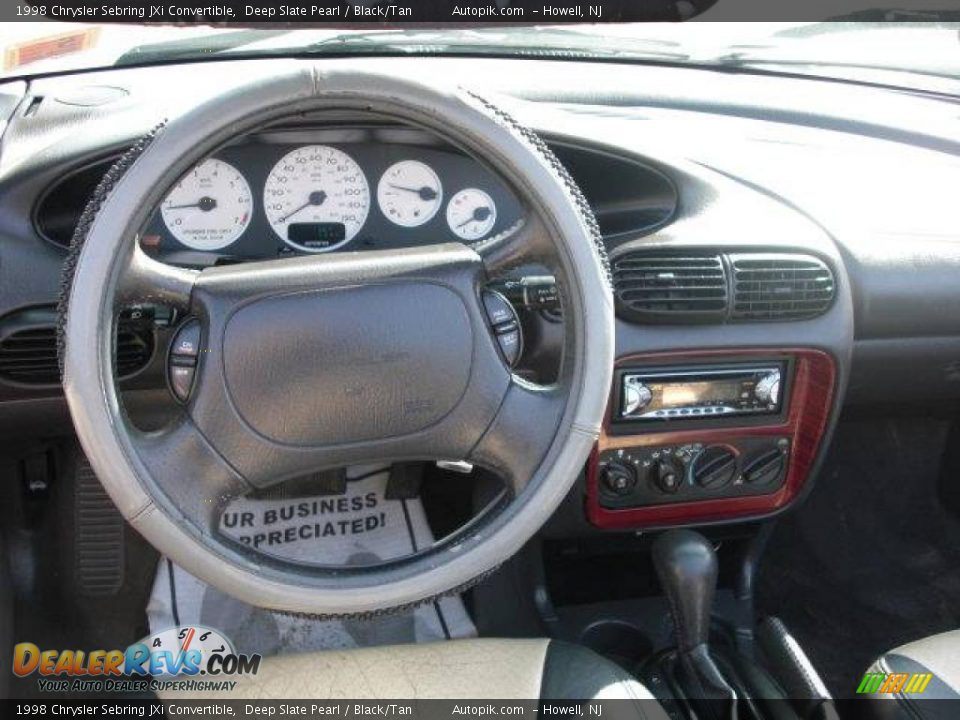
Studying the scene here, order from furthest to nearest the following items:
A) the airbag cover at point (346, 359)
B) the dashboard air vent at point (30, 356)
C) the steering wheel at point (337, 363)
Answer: the dashboard air vent at point (30, 356) < the airbag cover at point (346, 359) < the steering wheel at point (337, 363)

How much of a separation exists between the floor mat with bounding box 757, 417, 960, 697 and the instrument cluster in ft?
3.68

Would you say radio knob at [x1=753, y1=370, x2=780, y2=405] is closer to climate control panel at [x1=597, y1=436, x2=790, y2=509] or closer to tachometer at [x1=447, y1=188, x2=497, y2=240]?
climate control panel at [x1=597, y1=436, x2=790, y2=509]

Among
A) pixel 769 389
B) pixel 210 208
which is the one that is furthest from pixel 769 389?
pixel 210 208

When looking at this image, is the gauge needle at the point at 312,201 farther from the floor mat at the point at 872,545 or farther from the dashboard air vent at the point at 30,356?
the floor mat at the point at 872,545

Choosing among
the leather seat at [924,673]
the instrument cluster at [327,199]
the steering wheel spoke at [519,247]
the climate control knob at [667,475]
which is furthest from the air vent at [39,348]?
the leather seat at [924,673]

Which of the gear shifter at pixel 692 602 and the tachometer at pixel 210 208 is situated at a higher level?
the tachometer at pixel 210 208

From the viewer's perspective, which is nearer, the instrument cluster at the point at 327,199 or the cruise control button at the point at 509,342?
the cruise control button at the point at 509,342

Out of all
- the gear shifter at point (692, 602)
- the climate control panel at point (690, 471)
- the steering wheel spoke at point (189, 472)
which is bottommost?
the gear shifter at point (692, 602)

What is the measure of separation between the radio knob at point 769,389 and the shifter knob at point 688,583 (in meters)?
0.27

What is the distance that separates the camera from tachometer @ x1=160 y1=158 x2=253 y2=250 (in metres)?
1.78

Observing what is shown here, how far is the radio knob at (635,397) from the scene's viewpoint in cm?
184

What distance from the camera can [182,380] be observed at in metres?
1.35

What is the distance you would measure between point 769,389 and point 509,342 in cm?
68

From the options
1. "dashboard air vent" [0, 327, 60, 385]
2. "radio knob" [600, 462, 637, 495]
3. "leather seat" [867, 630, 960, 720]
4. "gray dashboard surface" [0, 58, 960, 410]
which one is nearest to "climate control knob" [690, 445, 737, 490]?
"radio knob" [600, 462, 637, 495]
